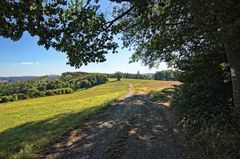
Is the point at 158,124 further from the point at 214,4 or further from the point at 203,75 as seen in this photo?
the point at 214,4

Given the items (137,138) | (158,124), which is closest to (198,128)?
(137,138)

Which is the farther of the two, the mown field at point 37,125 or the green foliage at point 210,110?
the mown field at point 37,125

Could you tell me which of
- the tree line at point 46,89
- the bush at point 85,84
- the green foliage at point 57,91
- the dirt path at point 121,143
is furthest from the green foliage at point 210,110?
the bush at point 85,84

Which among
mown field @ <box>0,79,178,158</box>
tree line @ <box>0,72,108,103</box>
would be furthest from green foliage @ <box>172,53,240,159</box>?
tree line @ <box>0,72,108,103</box>

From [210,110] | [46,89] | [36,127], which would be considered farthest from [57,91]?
[210,110]

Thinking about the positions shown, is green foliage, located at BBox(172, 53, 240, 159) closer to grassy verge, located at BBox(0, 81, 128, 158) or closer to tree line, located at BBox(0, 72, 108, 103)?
grassy verge, located at BBox(0, 81, 128, 158)

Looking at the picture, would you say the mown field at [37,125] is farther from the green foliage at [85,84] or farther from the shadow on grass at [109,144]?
the green foliage at [85,84]

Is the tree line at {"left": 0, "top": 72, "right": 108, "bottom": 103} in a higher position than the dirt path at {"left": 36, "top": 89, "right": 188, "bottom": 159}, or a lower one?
lower

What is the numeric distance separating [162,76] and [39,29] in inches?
4433

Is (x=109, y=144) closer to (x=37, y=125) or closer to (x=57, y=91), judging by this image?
(x=37, y=125)

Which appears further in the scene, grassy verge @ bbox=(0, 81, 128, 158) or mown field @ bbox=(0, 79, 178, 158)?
mown field @ bbox=(0, 79, 178, 158)

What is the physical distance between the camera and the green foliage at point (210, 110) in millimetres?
7688

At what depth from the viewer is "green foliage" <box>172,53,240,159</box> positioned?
7688mm

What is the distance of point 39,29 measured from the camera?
30.9 feet
